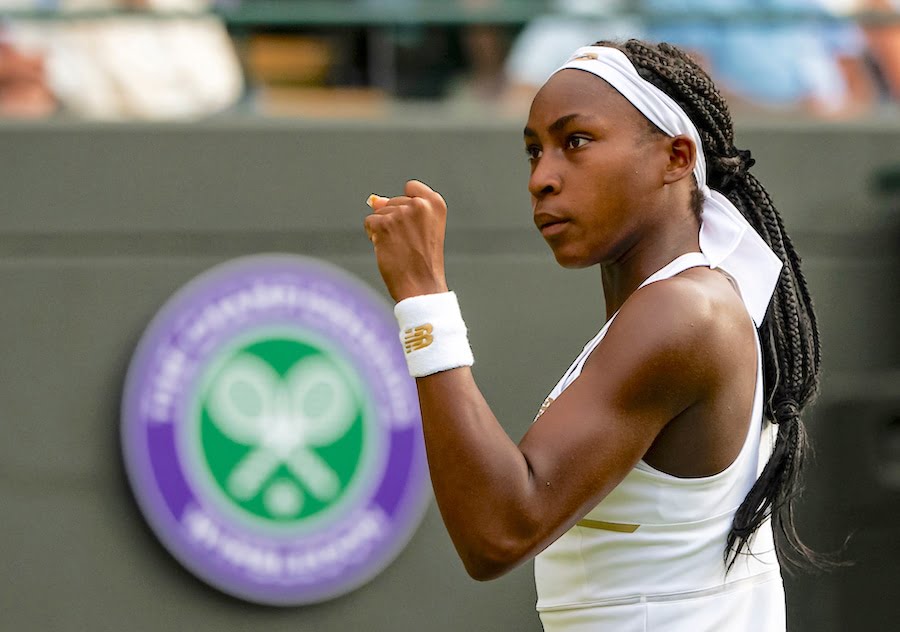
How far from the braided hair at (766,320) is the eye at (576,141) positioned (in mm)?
158

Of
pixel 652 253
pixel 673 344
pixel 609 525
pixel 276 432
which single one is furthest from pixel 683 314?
pixel 276 432

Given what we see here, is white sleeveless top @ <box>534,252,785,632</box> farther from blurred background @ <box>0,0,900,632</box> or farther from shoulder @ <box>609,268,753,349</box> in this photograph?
blurred background @ <box>0,0,900,632</box>

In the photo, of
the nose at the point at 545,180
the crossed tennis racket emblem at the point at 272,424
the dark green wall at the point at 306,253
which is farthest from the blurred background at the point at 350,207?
the nose at the point at 545,180

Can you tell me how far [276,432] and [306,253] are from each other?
57 centimetres

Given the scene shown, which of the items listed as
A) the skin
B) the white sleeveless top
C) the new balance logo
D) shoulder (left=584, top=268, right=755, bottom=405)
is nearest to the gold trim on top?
the white sleeveless top

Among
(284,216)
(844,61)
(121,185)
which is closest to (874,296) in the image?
(844,61)

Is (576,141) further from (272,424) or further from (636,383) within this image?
(272,424)

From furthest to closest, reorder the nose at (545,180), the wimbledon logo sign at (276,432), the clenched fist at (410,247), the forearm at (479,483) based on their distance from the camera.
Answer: the wimbledon logo sign at (276,432) → the nose at (545,180) → the clenched fist at (410,247) → the forearm at (479,483)

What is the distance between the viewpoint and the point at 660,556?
6.18 ft

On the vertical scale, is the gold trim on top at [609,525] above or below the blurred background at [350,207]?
below

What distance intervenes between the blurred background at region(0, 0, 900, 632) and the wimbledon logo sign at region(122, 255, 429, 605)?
0.09 metres

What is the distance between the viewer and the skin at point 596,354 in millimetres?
1732

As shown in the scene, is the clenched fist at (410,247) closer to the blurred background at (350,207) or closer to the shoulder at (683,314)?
the shoulder at (683,314)

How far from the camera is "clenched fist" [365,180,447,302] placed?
1849 mm
